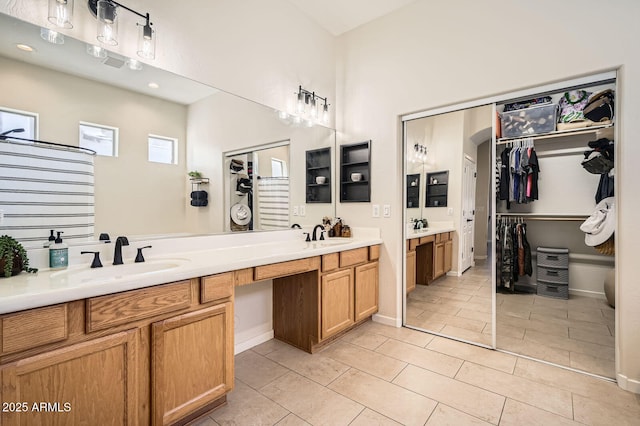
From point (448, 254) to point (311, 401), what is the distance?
1.98 metres


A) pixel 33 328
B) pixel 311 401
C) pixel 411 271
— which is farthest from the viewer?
pixel 411 271

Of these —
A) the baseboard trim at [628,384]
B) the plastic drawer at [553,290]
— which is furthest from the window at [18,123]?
the plastic drawer at [553,290]

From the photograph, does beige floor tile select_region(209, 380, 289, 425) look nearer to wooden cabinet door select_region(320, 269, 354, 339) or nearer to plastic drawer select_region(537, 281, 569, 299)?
wooden cabinet door select_region(320, 269, 354, 339)

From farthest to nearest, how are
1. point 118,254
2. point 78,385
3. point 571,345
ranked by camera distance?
point 571,345, point 118,254, point 78,385

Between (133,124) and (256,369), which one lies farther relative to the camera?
(256,369)

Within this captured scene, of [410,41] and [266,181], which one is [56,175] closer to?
[266,181]

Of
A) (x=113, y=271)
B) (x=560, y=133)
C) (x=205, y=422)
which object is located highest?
(x=560, y=133)

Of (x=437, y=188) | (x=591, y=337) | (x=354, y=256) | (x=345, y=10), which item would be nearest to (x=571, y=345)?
(x=591, y=337)

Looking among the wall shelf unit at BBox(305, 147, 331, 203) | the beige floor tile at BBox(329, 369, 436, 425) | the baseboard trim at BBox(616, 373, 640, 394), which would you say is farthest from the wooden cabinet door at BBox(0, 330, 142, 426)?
the baseboard trim at BBox(616, 373, 640, 394)

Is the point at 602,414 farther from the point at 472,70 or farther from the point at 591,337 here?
the point at 472,70

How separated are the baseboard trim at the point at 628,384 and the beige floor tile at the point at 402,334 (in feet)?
4.00

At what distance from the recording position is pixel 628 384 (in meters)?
1.86

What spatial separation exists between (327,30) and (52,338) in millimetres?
3478

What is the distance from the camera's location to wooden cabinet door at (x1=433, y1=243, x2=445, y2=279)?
3.05 meters
